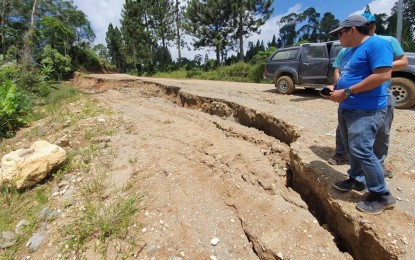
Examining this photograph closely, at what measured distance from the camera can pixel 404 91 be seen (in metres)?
5.42

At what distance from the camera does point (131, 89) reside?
37.4 feet

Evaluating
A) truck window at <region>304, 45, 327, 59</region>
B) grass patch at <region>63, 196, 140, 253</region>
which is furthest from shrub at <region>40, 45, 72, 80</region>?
grass patch at <region>63, 196, 140, 253</region>

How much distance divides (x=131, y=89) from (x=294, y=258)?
10.6 m

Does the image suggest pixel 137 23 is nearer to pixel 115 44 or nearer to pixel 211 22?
pixel 211 22

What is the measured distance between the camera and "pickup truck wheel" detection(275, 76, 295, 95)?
25.3ft

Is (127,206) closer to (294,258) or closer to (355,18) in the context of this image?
(294,258)

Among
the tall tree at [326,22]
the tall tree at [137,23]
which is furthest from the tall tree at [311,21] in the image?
the tall tree at [137,23]

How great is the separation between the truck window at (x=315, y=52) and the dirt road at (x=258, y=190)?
2.45 metres

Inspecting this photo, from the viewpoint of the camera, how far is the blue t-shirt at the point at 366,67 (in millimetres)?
1922

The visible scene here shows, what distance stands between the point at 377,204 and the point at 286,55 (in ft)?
22.1

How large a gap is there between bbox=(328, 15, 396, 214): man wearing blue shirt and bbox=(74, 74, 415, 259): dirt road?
1.02 feet

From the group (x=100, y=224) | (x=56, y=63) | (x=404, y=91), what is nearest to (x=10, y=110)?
(x=100, y=224)

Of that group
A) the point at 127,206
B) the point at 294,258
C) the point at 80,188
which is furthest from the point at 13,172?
the point at 294,258

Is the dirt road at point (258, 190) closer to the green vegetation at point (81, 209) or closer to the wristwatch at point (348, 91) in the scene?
the green vegetation at point (81, 209)
